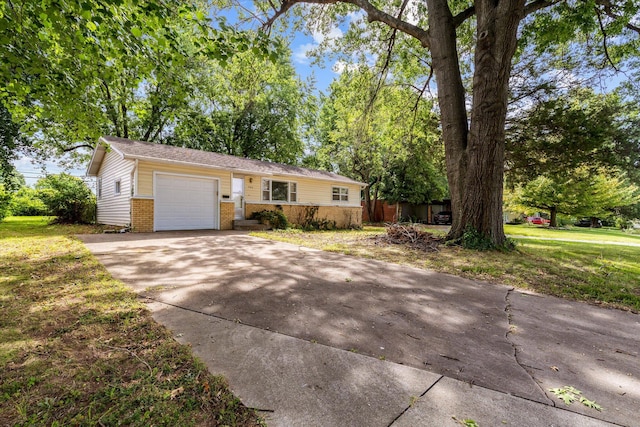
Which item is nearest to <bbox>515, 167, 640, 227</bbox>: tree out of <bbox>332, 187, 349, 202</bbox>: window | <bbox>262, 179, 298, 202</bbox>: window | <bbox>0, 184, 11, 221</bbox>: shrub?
<bbox>332, 187, 349, 202</bbox>: window

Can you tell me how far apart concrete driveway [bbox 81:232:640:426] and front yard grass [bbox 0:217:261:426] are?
165 mm

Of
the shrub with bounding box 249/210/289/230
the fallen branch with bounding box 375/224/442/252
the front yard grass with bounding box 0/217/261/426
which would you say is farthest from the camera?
the shrub with bounding box 249/210/289/230

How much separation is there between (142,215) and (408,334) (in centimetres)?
1033

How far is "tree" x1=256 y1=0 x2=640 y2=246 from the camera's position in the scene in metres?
6.55

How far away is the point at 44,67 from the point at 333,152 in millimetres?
20560

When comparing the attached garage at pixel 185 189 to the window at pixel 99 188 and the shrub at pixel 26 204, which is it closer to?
the window at pixel 99 188

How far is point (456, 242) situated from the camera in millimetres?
7078

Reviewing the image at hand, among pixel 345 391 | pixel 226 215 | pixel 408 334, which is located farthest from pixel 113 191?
pixel 345 391

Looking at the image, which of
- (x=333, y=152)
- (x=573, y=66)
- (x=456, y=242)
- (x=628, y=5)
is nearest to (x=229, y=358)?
(x=456, y=242)

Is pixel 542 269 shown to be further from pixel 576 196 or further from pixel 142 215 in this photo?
pixel 576 196

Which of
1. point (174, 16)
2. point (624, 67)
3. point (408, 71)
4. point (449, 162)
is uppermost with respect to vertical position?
point (408, 71)

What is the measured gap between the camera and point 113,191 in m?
12.0

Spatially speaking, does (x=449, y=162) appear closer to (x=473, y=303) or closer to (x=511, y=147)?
(x=511, y=147)

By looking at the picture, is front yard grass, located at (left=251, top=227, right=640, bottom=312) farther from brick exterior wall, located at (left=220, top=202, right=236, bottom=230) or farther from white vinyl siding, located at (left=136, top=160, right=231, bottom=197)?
white vinyl siding, located at (left=136, top=160, right=231, bottom=197)
